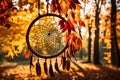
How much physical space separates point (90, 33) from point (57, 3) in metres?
28.9

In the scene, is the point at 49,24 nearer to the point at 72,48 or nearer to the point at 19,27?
the point at 72,48

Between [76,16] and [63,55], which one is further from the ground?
[76,16]

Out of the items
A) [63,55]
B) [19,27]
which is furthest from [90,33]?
[63,55]

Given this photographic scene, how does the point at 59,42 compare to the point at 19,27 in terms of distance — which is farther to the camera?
the point at 19,27

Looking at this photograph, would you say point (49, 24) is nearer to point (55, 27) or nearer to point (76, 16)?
point (55, 27)

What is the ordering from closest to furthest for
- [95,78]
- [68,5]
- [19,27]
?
[68,5]
[95,78]
[19,27]

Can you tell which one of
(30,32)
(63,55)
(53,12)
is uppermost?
(53,12)

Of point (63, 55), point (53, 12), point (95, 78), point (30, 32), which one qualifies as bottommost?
point (95, 78)

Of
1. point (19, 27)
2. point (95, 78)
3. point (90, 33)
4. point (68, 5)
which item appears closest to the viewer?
point (68, 5)

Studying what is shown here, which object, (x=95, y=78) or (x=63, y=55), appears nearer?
(x=63, y=55)

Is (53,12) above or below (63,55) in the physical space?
above

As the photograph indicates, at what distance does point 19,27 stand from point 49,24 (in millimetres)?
12373

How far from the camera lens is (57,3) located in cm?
246

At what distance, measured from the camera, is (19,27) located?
1470cm
